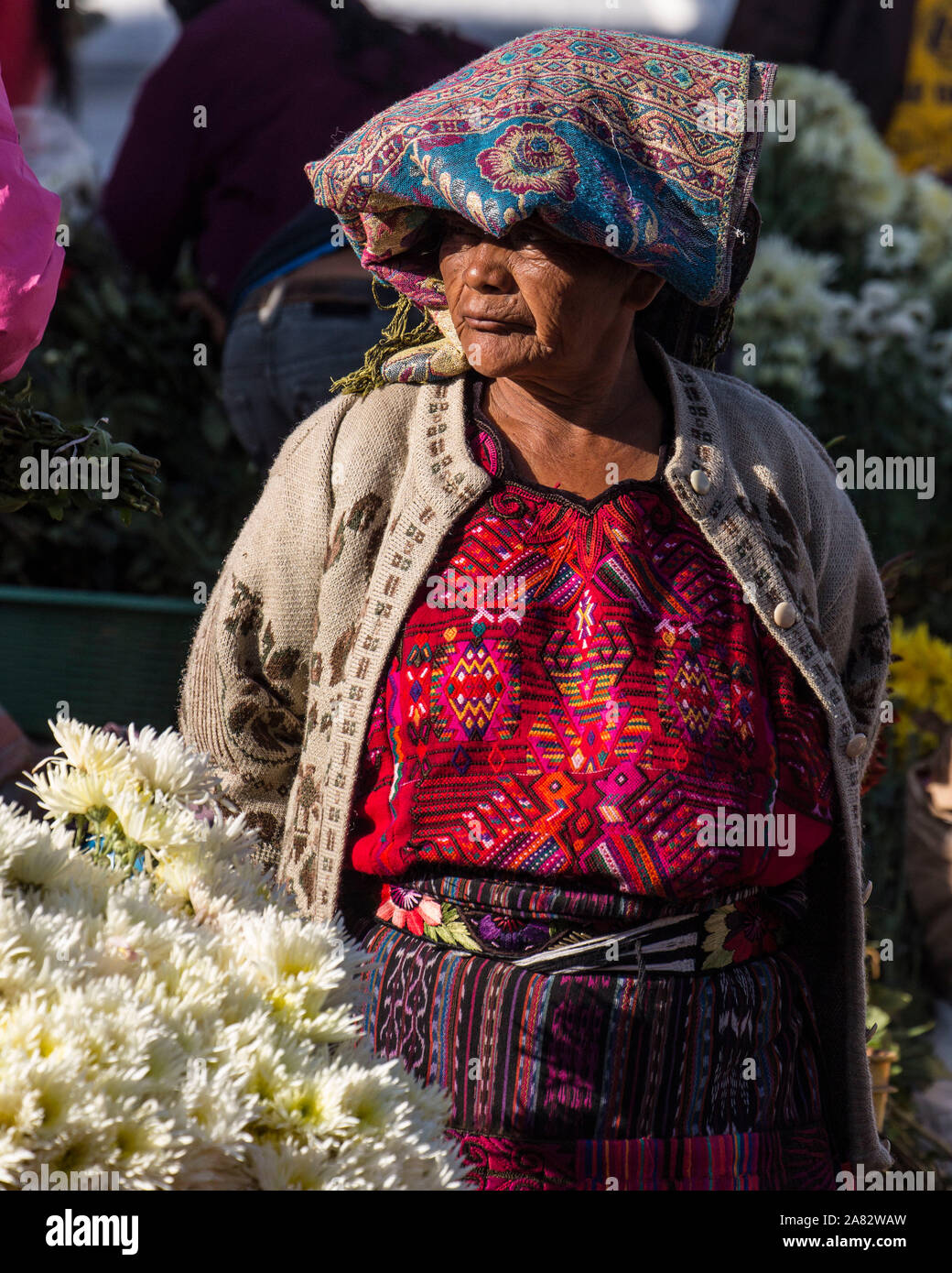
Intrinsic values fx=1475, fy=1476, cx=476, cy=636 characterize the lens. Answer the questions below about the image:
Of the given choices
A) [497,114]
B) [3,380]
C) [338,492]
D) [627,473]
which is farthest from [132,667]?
[3,380]

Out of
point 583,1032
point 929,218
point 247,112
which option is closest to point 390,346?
point 583,1032

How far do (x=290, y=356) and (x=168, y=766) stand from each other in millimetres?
2040

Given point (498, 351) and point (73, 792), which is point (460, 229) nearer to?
point (498, 351)

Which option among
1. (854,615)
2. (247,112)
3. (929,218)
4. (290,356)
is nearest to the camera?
(854,615)

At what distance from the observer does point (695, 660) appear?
1.77 metres

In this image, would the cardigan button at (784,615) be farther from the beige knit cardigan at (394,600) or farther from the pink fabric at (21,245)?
the pink fabric at (21,245)

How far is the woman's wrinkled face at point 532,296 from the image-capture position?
1.71 metres

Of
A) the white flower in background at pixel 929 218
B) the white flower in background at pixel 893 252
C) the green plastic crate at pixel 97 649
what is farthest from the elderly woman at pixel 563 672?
the white flower in background at pixel 929 218

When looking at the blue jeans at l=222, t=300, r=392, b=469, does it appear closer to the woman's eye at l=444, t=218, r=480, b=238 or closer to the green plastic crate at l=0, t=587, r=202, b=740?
the green plastic crate at l=0, t=587, r=202, b=740

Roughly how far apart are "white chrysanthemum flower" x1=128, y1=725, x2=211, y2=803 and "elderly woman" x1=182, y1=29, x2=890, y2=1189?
616 mm

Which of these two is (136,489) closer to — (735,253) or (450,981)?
(450,981)

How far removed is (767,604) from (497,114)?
667 millimetres

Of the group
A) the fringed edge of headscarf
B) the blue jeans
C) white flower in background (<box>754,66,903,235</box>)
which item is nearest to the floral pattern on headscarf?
the fringed edge of headscarf

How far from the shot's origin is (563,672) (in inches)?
68.9
